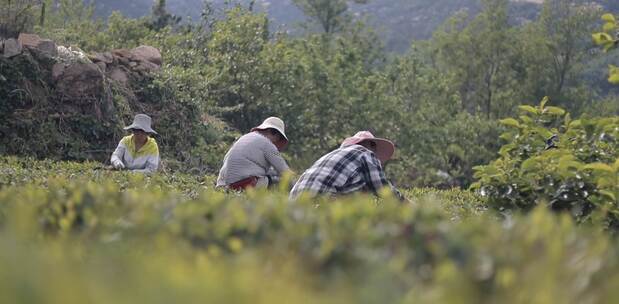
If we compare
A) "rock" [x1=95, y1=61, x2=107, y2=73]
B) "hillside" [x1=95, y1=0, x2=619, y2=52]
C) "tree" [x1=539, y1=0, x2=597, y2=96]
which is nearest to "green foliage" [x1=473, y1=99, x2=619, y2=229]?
"rock" [x1=95, y1=61, x2=107, y2=73]

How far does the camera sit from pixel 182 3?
470ft

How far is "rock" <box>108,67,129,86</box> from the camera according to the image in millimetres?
17894

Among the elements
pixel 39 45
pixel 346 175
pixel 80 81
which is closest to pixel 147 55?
pixel 80 81

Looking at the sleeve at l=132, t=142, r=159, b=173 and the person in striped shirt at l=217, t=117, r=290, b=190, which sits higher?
the person in striped shirt at l=217, t=117, r=290, b=190

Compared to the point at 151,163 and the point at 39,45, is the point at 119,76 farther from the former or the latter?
the point at 151,163

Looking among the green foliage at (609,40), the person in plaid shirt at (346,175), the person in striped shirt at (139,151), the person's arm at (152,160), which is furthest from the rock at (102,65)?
the green foliage at (609,40)

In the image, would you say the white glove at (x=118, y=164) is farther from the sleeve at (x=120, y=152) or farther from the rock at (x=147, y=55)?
the rock at (x=147, y=55)

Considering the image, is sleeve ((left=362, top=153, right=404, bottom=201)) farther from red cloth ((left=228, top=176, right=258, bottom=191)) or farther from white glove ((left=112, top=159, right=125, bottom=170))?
white glove ((left=112, top=159, right=125, bottom=170))


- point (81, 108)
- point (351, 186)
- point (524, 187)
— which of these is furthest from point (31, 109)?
point (524, 187)

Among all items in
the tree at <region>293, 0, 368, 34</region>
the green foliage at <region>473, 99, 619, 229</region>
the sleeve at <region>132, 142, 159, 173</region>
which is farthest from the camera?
the tree at <region>293, 0, 368, 34</region>

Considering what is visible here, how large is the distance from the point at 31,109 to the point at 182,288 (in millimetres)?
14547

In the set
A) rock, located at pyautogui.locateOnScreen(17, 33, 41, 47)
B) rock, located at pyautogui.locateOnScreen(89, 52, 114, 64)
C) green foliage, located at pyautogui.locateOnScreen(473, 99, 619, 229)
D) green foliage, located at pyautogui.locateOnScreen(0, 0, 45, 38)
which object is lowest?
rock, located at pyautogui.locateOnScreen(89, 52, 114, 64)

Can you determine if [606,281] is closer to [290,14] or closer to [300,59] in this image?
[300,59]

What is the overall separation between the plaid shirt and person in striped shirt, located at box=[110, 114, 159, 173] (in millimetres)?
4541
